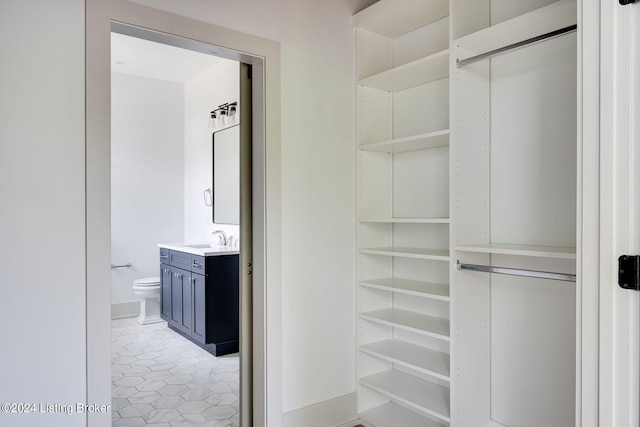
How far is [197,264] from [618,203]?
3346 millimetres

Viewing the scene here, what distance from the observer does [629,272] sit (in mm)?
1184

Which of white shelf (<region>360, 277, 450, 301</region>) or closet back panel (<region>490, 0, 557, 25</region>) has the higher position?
closet back panel (<region>490, 0, 557, 25</region>)

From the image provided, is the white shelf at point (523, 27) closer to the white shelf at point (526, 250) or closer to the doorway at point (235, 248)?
the white shelf at point (526, 250)

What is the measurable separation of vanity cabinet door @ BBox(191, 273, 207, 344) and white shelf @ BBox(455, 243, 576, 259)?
8.23ft

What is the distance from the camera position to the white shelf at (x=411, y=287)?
2.21m

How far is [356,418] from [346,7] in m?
A: 2.52

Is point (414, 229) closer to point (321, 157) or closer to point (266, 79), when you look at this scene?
point (321, 157)

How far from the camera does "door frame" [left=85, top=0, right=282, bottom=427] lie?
179cm

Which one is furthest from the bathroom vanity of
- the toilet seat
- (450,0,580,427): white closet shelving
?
→ (450,0,580,427): white closet shelving

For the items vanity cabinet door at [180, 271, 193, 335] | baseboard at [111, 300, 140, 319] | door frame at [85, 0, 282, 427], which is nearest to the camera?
door frame at [85, 0, 282, 427]

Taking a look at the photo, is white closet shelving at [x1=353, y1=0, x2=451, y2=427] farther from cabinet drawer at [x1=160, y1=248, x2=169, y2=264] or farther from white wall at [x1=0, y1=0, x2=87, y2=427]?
cabinet drawer at [x1=160, y1=248, x2=169, y2=264]

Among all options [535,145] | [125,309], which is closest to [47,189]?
[535,145]

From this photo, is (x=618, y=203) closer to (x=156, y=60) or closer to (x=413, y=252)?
(x=413, y=252)

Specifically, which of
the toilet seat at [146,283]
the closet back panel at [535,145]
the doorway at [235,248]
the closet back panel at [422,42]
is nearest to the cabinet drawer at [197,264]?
the doorway at [235,248]
